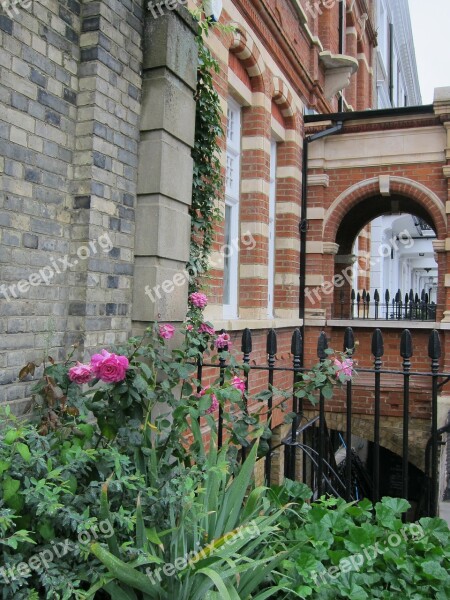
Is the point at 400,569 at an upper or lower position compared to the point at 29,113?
lower

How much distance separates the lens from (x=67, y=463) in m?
2.54

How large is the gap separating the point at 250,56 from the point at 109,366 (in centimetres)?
598

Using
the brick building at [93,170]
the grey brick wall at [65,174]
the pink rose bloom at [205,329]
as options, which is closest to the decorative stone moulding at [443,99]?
the brick building at [93,170]

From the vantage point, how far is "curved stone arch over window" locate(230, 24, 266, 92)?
7.15 meters

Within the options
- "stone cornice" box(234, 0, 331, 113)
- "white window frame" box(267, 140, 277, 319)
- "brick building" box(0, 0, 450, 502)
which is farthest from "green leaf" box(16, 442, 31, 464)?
"white window frame" box(267, 140, 277, 319)

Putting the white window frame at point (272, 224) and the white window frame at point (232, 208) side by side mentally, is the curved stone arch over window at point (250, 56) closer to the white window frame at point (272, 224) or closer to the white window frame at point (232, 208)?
the white window frame at point (232, 208)

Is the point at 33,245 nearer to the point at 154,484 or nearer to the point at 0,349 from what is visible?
the point at 0,349

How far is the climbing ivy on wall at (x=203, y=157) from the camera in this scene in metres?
4.68

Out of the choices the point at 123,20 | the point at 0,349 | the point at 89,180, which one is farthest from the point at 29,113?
the point at 0,349

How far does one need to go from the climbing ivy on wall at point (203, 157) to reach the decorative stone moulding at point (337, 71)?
6900mm

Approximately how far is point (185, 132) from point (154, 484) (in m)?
2.46

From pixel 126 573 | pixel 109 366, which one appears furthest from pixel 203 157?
pixel 126 573

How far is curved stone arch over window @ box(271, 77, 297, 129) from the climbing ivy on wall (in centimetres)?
372

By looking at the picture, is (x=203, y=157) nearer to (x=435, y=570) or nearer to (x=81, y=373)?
(x=81, y=373)
